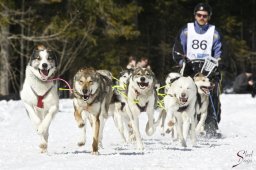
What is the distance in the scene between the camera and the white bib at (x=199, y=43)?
8906mm

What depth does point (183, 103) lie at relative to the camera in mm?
7797

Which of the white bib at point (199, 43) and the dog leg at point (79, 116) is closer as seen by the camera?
the dog leg at point (79, 116)

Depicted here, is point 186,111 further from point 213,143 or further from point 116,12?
point 116,12

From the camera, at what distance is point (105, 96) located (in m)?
7.28

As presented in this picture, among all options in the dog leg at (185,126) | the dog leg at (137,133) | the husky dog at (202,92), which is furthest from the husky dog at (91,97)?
the husky dog at (202,92)

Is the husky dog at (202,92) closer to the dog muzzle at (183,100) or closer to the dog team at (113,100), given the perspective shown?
the dog team at (113,100)

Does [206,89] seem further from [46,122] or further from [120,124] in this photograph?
[46,122]

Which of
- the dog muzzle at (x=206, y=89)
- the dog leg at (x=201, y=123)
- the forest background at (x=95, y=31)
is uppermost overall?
the forest background at (x=95, y=31)

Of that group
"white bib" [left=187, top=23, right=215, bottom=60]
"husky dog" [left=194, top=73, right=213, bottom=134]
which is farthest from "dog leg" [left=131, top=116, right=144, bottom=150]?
"white bib" [left=187, top=23, right=215, bottom=60]

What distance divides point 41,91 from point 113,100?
1.83m

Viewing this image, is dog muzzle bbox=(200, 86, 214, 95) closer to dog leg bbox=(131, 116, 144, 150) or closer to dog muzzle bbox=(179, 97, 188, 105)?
dog muzzle bbox=(179, 97, 188, 105)

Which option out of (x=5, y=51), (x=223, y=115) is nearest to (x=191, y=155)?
(x=223, y=115)

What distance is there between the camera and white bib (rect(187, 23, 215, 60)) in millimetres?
8906

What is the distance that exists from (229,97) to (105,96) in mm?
11601
